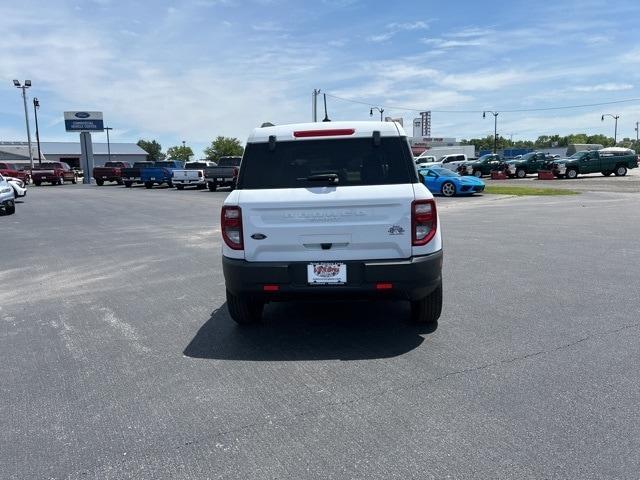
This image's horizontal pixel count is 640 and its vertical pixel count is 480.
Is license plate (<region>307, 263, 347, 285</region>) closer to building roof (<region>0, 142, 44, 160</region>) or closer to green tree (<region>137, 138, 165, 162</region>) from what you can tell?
building roof (<region>0, 142, 44, 160</region>)

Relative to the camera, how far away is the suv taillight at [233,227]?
4.61 meters

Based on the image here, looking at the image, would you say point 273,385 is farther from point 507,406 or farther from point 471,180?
point 471,180

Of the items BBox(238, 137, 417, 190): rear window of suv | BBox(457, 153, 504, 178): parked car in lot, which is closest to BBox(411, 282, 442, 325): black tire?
BBox(238, 137, 417, 190): rear window of suv

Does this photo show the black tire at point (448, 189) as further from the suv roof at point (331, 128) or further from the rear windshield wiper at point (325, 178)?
the rear windshield wiper at point (325, 178)

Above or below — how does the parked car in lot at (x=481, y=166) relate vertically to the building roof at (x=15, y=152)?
below

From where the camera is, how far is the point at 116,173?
43875mm

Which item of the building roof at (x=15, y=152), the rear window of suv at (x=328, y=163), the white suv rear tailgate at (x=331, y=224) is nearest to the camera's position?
the white suv rear tailgate at (x=331, y=224)

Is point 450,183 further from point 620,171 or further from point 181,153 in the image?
point 181,153

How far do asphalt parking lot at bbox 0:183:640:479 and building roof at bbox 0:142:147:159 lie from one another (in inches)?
4227

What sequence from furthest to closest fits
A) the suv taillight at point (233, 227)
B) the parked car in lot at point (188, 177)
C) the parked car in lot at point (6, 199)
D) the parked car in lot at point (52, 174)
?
the parked car in lot at point (52, 174)
the parked car in lot at point (188, 177)
the parked car in lot at point (6, 199)
the suv taillight at point (233, 227)

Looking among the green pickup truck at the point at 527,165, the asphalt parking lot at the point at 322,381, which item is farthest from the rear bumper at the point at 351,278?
the green pickup truck at the point at 527,165

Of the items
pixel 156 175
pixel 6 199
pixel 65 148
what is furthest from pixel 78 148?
pixel 6 199

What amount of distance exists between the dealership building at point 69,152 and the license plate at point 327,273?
336 ft

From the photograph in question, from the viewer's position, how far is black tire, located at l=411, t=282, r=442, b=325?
199 inches
